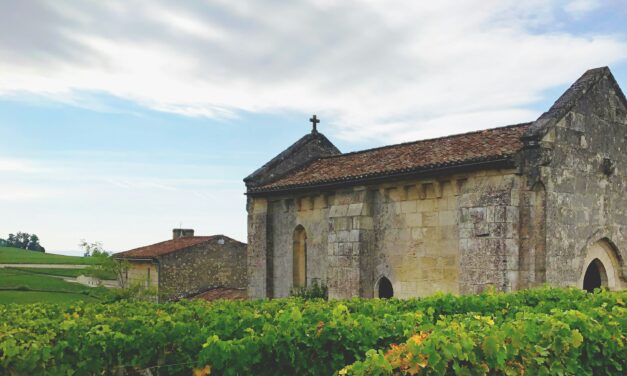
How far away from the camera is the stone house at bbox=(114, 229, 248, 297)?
31.9 metres

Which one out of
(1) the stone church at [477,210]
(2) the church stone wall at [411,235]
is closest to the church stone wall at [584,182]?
(1) the stone church at [477,210]

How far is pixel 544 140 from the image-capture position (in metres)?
Result: 15.2

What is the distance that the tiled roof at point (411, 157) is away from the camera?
16344 mm

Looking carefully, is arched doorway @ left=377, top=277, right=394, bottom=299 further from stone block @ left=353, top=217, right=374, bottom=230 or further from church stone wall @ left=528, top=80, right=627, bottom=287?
church stone wall @ left=528, top=80, right=627, bottom=287

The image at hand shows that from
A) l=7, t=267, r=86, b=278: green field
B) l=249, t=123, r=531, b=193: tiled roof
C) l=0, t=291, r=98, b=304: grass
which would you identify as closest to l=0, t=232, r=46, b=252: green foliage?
l=7, t=267, r=86, b=278: green field

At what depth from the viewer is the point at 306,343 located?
294 inches

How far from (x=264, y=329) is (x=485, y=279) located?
9.20 m

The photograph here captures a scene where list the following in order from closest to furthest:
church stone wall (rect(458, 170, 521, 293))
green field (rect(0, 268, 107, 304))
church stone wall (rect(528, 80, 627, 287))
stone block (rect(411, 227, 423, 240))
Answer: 1. church stone wall (rect(458, 170, 521, 293))
2. church stone wall (rect(528, 80, 627, 287))
3. stone block (rect(411, 227, 423, 240))
4. green field (rect(0, 268, 107, 304))

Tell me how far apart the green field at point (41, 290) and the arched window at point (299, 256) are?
15888 mm

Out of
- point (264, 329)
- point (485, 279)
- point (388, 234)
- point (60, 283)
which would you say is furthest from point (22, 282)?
point (264, 329)

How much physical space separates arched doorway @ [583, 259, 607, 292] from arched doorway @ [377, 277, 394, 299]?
5.35 meters

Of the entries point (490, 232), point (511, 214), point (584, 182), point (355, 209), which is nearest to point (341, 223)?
point (355, 209)

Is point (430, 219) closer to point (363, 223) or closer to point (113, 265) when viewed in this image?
point (363, 223)

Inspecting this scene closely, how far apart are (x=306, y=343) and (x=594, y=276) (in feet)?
42.5
